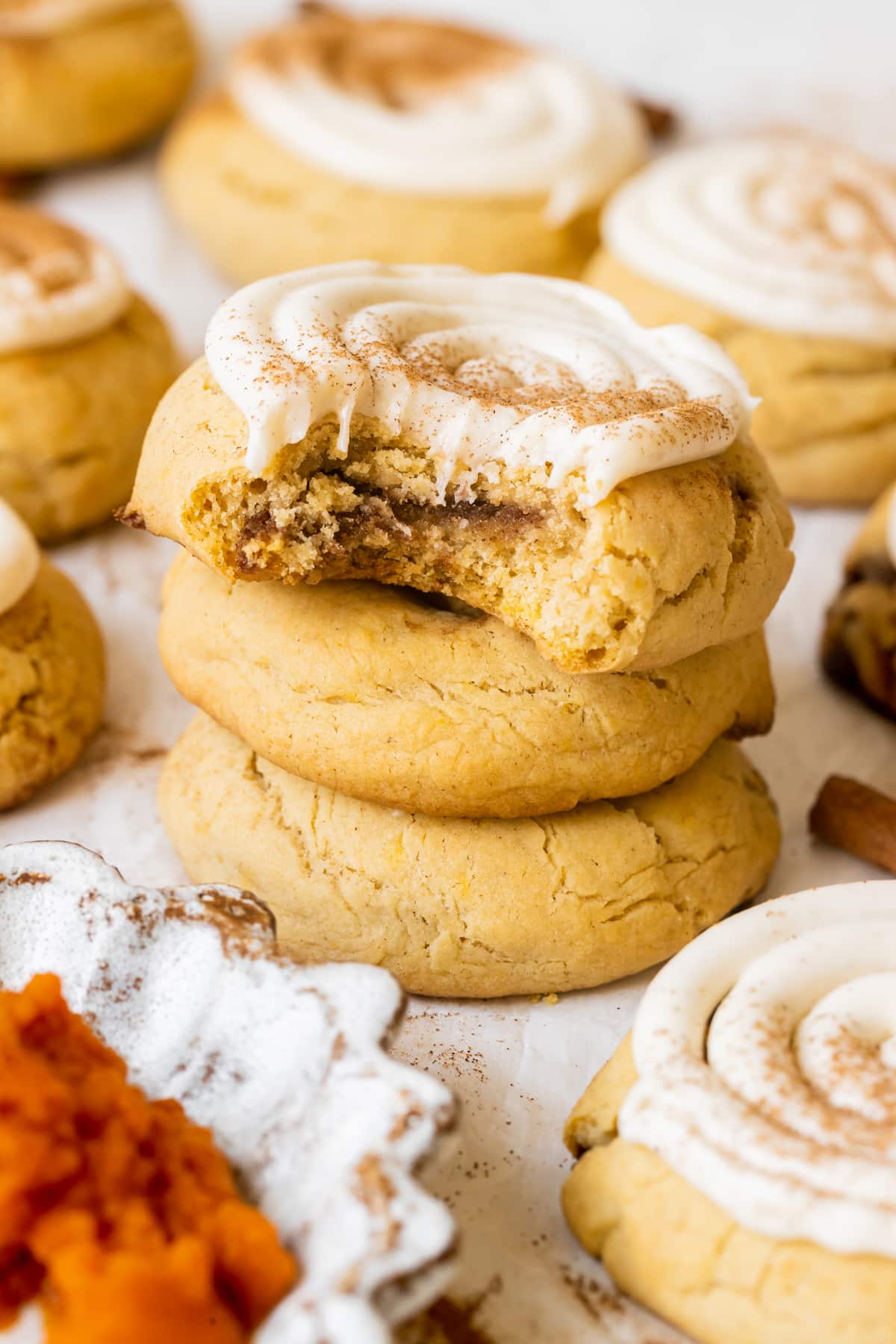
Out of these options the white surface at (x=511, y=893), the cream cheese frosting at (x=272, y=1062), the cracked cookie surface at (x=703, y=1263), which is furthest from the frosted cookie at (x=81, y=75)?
the cracked cookie surface at (x=703, y=1263)

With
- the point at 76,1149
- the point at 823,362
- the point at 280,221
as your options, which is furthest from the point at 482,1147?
the point at 280,221

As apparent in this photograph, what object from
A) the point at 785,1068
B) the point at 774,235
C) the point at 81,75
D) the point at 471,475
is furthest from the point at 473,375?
the point at 81,75

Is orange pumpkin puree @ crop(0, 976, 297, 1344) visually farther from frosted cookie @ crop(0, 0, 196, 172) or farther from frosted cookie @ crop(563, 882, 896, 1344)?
frosted cookie @ crop(0, 0, 196, 172)

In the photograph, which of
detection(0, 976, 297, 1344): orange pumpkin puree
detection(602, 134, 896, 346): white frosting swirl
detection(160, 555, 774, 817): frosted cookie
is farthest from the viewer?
detection(602, 134, 896, 346): white frosting swirl

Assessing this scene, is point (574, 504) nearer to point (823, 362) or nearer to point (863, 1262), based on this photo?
point (863, 1262)

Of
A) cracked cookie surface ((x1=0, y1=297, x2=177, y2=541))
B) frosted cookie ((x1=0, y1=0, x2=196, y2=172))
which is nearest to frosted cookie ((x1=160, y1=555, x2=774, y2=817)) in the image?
cracked cookie surface ((x1=0, y1=297, x2=177, y2=541))

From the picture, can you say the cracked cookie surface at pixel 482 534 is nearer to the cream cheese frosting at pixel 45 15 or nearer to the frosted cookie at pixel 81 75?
the frosted cookie at pixel 81 75
